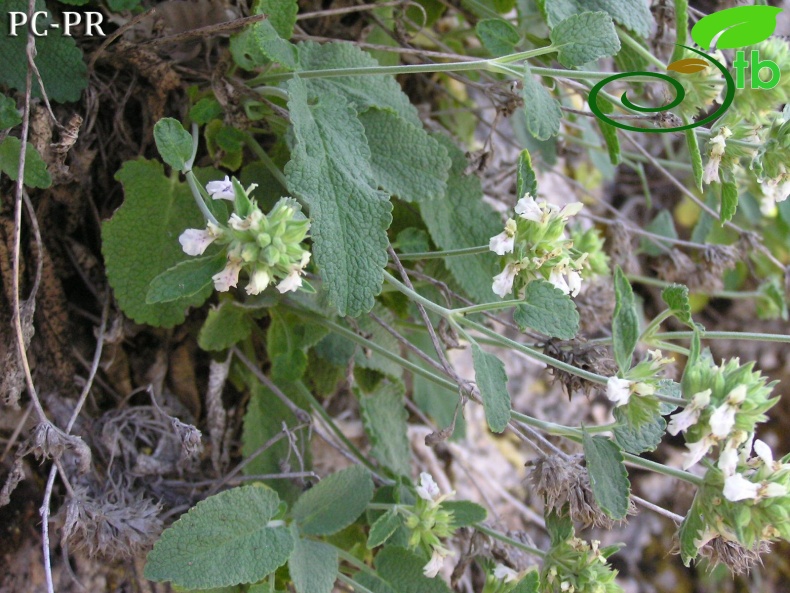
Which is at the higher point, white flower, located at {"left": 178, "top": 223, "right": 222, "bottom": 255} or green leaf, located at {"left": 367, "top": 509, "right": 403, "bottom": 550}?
white flower, located at {"left": 178, "top": 223, "right": 222, "bottom": 255}

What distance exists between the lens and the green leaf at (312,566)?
1203 mm

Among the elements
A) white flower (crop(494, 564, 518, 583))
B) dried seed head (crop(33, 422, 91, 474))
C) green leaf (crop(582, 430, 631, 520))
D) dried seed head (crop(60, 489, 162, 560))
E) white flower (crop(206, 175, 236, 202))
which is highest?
white flower (crop(206, 175, 236, 202))

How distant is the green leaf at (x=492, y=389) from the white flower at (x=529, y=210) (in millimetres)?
221

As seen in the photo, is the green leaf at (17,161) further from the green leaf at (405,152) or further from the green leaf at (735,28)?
the green leaf at (735,28)

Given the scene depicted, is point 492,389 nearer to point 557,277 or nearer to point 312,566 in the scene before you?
point 557,277

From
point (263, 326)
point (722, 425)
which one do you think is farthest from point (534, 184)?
point (263, 326)

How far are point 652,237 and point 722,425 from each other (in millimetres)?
957

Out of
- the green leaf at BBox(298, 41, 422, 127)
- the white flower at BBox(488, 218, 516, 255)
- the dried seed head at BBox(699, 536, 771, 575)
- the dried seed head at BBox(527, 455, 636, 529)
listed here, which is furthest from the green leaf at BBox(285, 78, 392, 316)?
the dried seed head at BBox(699, 536, 771, 575)

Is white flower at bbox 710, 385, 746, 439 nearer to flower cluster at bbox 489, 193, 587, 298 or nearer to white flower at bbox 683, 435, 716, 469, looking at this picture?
white flower at bbox 683, 435, 716, 469

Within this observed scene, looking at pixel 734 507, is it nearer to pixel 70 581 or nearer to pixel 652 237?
pixel 652 237

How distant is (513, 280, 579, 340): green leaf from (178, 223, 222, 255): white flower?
1.53ft

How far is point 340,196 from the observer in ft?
3.98

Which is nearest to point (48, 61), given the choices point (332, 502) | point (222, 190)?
point (222, 190)

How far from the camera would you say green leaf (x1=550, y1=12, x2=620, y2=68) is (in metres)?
1.23
